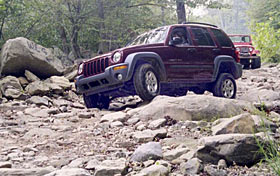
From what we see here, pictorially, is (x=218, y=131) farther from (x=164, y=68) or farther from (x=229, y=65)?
(x=229, y=65)

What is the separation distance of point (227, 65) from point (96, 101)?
3.79 metres

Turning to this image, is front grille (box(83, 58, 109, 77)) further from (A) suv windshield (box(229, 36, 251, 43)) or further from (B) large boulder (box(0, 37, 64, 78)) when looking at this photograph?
(A) suv windshield (box(229, 36, 251, 43))

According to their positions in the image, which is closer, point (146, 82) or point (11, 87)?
point (146, 82)

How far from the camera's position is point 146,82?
7098 millimetres

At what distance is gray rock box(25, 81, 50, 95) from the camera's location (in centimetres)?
946

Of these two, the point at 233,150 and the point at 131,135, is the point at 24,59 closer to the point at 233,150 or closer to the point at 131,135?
the point at 131,135

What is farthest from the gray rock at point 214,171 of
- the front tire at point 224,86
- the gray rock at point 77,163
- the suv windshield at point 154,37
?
the front tire at point 224,86

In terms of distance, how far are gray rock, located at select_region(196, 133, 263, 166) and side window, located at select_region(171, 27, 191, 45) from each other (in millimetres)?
4984

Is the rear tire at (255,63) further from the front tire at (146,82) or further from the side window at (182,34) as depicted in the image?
the front tire at (146,82)

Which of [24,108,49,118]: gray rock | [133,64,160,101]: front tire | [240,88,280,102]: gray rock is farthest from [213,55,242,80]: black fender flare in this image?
[24,108,49,118]: gray rock

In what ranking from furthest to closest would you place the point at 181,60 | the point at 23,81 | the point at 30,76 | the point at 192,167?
the point at 30,76
the point at 23,81
the point at 181,60
the point at 192,167

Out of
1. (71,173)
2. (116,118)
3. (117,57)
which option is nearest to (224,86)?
(117,57)

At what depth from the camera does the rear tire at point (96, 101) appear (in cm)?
819

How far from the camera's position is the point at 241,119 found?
4270 millimetres
